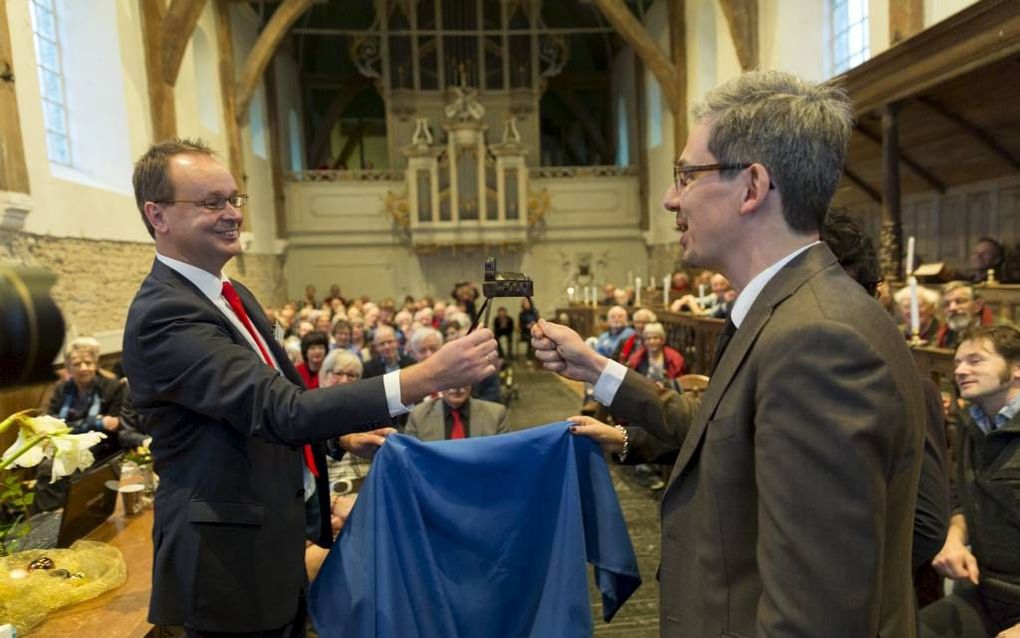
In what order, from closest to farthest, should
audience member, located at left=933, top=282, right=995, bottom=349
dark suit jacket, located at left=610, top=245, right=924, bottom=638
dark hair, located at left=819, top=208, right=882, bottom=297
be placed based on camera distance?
dark suit jacket, located at left=610, top=245, right=924, bottom=638
dark hair, located at left=819, top=208, right=882, bottom=297
audience member, located at left=933, top=282, right=995, bottom=349

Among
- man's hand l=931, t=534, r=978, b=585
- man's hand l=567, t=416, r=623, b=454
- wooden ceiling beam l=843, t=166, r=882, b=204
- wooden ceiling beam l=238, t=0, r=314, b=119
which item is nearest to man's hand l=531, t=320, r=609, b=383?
man's hand l=567, t=416, r=623, b=454

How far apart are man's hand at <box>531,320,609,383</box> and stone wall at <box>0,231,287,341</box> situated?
5269 millimetres

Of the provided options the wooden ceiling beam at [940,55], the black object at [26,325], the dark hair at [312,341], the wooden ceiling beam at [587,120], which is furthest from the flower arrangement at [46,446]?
the wooden ceiling beam at [587,120]

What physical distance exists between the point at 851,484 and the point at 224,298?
1.51 metres

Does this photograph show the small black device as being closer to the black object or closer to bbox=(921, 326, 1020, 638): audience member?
the black object

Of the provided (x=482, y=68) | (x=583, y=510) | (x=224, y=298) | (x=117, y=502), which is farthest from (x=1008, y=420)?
(x=482, y=68)

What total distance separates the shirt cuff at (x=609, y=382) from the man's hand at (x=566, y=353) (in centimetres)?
2

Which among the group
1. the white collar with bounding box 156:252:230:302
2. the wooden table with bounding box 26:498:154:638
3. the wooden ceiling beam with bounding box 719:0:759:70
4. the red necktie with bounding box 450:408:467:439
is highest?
the wooden ceiling beam with bounding box 719:0:759:70

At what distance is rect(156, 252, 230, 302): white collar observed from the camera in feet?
5.23

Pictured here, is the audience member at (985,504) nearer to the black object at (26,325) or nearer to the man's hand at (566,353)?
the man's hand at (566,353)

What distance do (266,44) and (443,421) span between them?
9.99m

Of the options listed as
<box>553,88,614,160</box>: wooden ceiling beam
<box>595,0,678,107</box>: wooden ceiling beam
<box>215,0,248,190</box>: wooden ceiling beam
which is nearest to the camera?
<box>215,0,248,190</box>: wooden ceiling beam

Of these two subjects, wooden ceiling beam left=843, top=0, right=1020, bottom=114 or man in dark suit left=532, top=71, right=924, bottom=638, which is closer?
man in dark suit left=532, top=71, right=924, bottom=638

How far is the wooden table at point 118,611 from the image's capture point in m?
1.83
